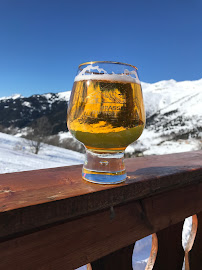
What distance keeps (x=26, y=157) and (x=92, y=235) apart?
24.7 metres

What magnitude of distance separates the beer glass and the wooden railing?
0.05 m

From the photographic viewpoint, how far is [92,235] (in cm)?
52

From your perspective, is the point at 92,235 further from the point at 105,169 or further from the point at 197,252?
the point at 197,252

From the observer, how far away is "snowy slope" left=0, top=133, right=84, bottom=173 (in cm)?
2054

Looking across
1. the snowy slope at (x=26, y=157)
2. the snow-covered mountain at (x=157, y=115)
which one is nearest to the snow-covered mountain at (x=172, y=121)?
the snow-covered mountain at (x=157, y=115)

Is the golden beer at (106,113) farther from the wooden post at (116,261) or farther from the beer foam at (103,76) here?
A: the wooden post at (116,261)

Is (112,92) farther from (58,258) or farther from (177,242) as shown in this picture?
(177,242)

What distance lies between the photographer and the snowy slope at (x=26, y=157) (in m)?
20.5

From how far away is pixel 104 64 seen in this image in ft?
1.84

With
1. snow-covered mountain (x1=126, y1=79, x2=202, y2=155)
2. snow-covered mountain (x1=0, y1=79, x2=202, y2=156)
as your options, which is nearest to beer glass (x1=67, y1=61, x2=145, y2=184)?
snow-covered mountain (x1=126, y1=79, x2=202, y2=155)

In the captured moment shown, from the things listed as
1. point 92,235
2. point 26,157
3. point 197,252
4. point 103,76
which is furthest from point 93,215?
point 26,157

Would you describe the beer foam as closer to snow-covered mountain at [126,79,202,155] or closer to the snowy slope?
the snowy slope

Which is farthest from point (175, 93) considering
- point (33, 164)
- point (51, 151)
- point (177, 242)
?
point (177, 242)

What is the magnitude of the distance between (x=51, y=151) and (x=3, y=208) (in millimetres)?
29646
